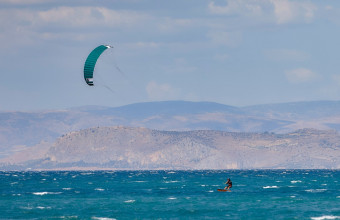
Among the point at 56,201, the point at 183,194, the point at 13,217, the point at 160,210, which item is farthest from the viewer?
the point at 183,194

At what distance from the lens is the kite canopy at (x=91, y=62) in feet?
343

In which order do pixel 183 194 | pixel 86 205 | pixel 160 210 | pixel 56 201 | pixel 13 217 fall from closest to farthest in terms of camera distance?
pixel 13 217 → pixel 160 210 → pixel 86 205 → pixel 56 201 → pixel 183 194

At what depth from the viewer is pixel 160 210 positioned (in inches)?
3890

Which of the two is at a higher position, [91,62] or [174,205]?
[91,62]

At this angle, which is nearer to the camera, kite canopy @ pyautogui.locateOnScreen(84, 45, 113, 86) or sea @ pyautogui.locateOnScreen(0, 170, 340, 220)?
sea @ pyautogui.locateOnScreen(0, 170, 340, 220)

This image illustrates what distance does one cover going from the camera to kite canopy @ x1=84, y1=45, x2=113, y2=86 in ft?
343

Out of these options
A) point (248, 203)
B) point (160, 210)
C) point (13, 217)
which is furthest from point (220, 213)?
point (13, 217)

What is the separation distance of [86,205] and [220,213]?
19.4 meters

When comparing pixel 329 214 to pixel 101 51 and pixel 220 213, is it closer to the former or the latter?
pixel 220 213

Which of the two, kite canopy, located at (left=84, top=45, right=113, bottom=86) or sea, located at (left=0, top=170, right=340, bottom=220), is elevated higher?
kite canopy, located at (left=84, top=45, right=113, bottom=86)

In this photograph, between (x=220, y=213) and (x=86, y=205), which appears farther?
(x=86, y=205)

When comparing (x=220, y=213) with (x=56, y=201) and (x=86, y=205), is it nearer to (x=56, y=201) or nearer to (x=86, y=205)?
(x=86, y=205)

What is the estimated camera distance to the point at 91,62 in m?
106

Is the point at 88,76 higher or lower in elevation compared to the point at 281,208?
higher
